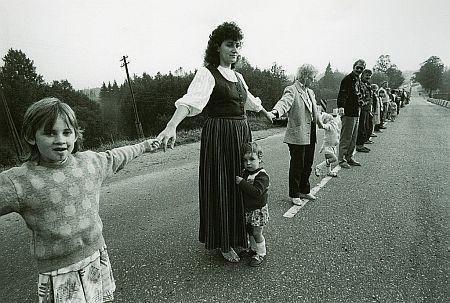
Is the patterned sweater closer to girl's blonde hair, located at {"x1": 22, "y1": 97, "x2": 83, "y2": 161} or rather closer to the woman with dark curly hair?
girl's blonde hair, located at {"x1": 22, "y1": 97, "x2": 83, "y2": 161}

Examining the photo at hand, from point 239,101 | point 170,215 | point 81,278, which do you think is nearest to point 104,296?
A: point 81,278

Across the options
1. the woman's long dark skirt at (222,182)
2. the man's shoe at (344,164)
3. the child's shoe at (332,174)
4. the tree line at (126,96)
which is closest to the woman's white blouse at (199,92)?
the woman's long dark skirt at (222,182)

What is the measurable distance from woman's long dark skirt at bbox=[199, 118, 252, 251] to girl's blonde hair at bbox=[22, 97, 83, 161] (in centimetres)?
162

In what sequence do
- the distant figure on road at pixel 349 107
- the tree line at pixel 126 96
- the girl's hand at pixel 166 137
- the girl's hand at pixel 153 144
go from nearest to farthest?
the girl's hand at pixel 153 144
the girl's hand at pixel 166 137
the distant figure on road at pixel 349 107
the tree line at pixel 126 96

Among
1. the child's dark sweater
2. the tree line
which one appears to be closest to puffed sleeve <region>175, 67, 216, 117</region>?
the child's dark sweater

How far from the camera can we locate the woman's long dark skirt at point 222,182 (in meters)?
3.22

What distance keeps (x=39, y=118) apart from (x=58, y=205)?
0.45 meters

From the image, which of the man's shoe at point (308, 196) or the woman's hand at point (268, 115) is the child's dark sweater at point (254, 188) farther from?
the man's shoe at point (308, 196)

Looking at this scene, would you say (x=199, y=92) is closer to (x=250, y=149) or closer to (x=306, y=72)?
(x=250, y=149)

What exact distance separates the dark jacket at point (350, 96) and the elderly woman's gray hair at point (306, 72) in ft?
9.50

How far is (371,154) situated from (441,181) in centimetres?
308

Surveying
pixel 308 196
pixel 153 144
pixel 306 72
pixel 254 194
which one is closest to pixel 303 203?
pixel 308 196

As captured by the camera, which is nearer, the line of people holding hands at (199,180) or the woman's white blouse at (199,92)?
the line of people holding hands at (199,180)

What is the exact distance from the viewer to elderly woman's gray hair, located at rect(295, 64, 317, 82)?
493 centimetres
